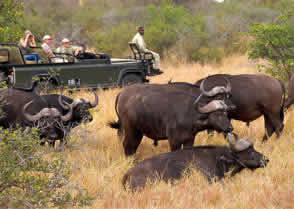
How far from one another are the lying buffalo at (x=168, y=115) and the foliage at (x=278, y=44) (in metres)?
4.99

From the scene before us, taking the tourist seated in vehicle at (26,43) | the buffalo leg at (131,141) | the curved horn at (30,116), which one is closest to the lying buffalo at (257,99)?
the buffalo leg at (131,141)

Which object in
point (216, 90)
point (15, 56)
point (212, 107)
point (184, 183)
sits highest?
point (15, 56)

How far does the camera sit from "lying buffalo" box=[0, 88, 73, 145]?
688 cm

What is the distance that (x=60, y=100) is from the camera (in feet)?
24.8

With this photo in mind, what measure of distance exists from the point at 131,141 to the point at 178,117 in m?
1.02

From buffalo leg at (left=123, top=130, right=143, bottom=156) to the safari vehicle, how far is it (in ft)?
14.0

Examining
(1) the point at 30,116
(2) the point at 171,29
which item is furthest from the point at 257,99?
(2) the point at 171,29

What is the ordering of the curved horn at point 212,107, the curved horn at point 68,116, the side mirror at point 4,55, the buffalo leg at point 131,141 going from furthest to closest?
1. the side mirror at point 4,55
2. the curved horn at point 68,116
3. the buffalo leg at point 131,141
4. the curved horn at point 212,107

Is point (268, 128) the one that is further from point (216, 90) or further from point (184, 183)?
point (184, 183)

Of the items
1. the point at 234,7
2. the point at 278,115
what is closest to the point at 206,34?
the point at 234,7

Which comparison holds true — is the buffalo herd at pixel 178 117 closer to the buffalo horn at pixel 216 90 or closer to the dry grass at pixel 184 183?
the buffalo horn at pixel 216 90

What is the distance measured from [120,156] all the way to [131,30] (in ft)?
54.4

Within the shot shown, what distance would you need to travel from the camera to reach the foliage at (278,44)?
11.1 meters

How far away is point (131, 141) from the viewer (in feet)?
22.0
